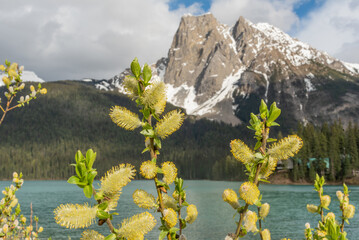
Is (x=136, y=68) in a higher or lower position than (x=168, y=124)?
higher

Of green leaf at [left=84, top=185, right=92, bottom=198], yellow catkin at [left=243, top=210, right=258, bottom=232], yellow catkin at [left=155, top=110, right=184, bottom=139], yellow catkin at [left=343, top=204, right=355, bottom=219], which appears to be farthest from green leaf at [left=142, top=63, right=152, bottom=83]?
yellow catkin at [left=343, top=204, right=355, bottom=219]

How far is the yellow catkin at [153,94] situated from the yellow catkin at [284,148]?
28.9 inches

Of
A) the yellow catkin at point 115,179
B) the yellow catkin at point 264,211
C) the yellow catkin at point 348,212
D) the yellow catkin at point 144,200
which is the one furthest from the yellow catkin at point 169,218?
the yellow catkin at point 348,212

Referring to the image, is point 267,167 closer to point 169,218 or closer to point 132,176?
point 169,218

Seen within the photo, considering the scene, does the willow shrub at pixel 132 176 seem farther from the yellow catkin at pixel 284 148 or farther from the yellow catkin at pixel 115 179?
the yellow catkin at pixel 284 148

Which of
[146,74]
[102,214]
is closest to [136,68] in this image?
[146,74]

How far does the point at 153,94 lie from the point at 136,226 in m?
0.75

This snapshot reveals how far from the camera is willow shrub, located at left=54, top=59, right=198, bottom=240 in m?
1.57

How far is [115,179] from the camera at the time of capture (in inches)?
68.4

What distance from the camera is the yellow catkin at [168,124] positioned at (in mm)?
1980

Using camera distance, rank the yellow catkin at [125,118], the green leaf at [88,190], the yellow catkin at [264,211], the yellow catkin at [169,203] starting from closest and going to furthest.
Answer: the green leaf at [88,190] → the yellow catkin at [125,118] → the yellow catkin at [169,203] → the yellow catkin at [264,211]

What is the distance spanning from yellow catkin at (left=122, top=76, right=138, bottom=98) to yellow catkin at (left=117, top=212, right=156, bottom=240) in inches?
29.1

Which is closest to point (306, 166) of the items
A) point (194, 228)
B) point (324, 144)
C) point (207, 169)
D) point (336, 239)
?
point (324, 144)

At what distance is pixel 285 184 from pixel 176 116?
11815 cm
